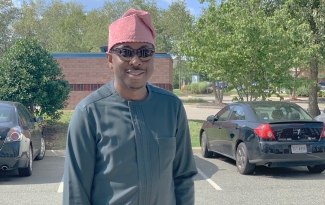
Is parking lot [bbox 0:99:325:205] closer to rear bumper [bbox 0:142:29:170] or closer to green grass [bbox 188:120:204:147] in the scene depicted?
rear bumper [bbox 0:142:29:170]

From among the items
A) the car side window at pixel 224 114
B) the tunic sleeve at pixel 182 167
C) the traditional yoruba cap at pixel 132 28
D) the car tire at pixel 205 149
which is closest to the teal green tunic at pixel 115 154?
the tunic sleeve at pixel 182 167

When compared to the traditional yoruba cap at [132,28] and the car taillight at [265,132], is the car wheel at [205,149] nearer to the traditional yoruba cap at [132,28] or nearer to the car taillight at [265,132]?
the car taillight at [265,132]

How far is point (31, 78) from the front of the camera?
42.7ft

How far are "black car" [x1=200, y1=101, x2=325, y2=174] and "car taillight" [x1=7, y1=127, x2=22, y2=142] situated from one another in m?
4.16

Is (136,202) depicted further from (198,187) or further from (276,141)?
(276,141)

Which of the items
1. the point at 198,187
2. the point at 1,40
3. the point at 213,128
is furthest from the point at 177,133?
the point at 1,40

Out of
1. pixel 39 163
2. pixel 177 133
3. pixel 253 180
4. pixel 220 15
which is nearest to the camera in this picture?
pixel 177 133

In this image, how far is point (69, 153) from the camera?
2223 mm

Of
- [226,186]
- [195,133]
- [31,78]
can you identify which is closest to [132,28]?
[226,186]

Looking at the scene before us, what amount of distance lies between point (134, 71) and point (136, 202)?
2.15 ft

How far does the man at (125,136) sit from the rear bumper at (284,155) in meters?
6.07

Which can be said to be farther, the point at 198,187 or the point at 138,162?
the point at 198,187

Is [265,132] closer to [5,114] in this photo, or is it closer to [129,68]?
[5,114]

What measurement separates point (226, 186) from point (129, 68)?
587cm
